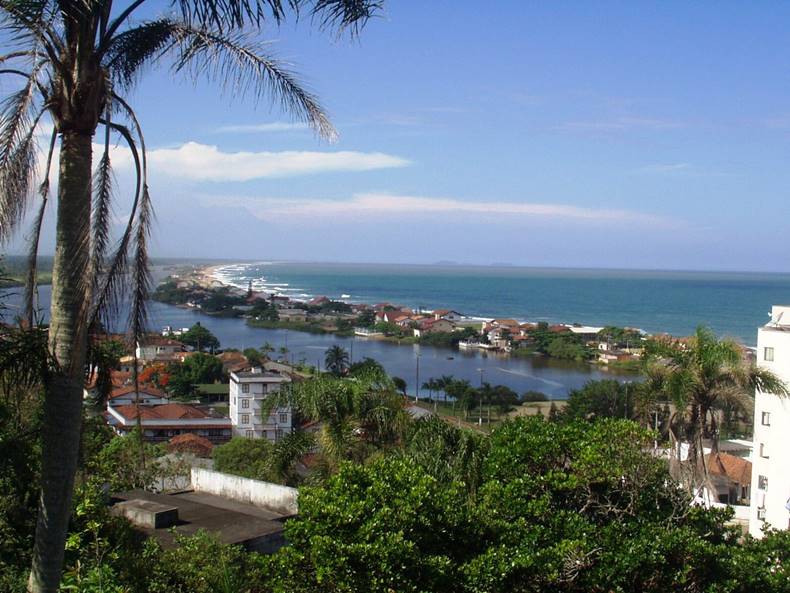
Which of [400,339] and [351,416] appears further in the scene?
[400,339]

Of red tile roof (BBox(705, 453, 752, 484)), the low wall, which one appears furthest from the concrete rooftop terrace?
red tile roof (BBox(705, 453, 752, 484))

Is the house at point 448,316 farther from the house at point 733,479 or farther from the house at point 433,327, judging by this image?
the house at point 733,479

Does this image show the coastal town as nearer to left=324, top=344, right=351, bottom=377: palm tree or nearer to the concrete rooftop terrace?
left=324, top=344, right=351, bottom=377: palm tree

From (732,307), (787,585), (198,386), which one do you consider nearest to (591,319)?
(732,307)

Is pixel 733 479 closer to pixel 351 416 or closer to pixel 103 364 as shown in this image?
pixel 351 416

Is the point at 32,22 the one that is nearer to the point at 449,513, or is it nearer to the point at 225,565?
the point at 225,565

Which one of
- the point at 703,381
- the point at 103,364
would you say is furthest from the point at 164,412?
the point at 103,364

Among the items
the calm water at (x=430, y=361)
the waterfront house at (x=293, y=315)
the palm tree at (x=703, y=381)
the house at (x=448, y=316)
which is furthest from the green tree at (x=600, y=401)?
the waterfront house at (x=293, y=315)
